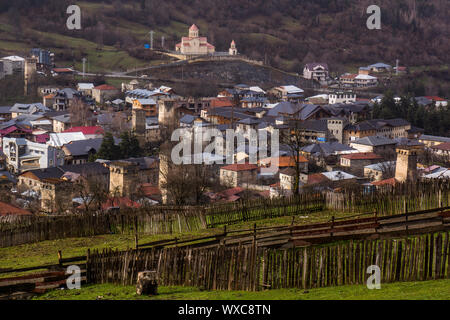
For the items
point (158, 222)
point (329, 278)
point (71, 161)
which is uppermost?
point (329, 278)

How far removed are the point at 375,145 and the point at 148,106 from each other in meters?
22.7

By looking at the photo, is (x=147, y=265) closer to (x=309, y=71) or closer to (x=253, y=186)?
(x=253, y=186)

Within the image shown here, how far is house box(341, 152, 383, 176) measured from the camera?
39750 mm

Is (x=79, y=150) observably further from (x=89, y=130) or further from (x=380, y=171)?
(x=380, y=171)

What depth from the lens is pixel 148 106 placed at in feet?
194

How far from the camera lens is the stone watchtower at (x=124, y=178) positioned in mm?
29853

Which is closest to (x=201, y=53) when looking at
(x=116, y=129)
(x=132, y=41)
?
(x=132, y=41)

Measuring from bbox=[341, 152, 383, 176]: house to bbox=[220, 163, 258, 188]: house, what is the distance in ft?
22.0

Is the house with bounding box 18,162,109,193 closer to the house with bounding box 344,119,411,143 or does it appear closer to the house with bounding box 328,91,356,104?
the house with bounding box 344,119,411,143

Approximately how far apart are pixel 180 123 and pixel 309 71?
36.5 meters

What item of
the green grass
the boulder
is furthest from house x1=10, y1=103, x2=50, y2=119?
the boulder

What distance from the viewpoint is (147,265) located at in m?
10.1

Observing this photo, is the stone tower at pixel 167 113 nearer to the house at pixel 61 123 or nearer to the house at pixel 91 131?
the house at pixel 91 131

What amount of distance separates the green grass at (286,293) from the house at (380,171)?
91.8ft
